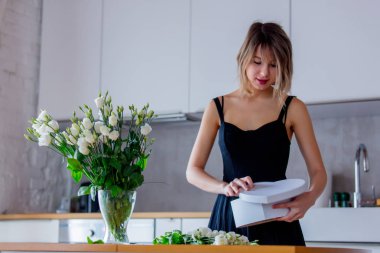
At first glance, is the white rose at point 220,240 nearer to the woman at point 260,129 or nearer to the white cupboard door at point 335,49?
the woman at point 260,129

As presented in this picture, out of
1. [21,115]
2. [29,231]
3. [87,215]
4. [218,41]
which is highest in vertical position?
[218,41]

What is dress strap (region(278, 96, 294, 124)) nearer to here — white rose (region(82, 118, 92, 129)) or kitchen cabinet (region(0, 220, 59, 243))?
white rose (region(82, 118, 92, 129))

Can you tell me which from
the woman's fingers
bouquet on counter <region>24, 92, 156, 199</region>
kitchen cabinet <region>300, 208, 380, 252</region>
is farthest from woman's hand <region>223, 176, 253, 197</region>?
kitchen cabinet <region>300, 208, 380, 252</region>

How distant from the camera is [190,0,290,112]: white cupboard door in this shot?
395cm

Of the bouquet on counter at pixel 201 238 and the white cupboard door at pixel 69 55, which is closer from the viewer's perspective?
the bouquet on counter at pixel 201 238

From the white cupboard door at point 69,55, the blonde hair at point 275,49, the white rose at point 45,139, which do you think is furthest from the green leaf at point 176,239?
the white cupboard door at point 69,55

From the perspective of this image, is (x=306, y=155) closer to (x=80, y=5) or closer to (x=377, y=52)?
(x=377, y=52)

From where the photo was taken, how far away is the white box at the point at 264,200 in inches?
72.2

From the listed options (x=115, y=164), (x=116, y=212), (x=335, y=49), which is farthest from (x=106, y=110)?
(x=335, y=49)

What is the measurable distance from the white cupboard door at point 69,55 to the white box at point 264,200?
263 cm

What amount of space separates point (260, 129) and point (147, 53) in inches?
82.3

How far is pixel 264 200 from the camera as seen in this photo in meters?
1.82

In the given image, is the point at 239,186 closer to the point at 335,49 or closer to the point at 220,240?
the point at 220,240

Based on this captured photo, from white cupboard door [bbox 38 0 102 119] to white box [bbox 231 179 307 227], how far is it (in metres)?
2.63
